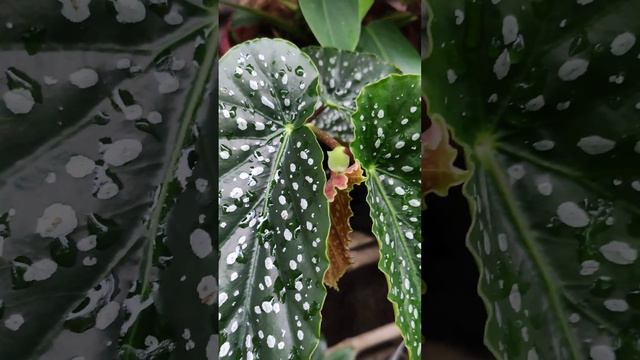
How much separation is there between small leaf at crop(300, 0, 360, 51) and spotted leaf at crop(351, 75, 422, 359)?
7 centimetres

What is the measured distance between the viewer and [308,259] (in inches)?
23.8

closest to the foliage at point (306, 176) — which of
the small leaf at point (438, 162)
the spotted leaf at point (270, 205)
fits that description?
the spotted leaf at point (270, 205)

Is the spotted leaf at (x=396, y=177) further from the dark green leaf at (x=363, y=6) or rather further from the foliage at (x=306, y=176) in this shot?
the dark green leaf at (x=363, y=6)

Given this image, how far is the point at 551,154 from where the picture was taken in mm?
456

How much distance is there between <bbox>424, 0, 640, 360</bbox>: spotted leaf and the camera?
43cm

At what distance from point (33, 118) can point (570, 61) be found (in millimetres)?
384

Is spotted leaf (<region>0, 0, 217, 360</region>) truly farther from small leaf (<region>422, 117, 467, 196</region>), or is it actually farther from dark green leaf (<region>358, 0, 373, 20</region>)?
dark green leaf (<region>358, 0, 373, 20</region>)

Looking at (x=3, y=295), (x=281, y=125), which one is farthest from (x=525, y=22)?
(x=3, y=295)

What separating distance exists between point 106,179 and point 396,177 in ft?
1.33

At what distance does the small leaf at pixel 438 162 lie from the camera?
48cm

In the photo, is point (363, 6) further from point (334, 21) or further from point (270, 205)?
point (270, 205)

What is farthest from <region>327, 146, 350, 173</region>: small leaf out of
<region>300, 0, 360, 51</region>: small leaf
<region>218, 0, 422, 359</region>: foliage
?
<region>300, 0, 360, 51</region>: small leaf

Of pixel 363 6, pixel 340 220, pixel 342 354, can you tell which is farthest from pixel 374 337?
pixel 363 6

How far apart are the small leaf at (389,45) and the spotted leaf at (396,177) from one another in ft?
0.28
